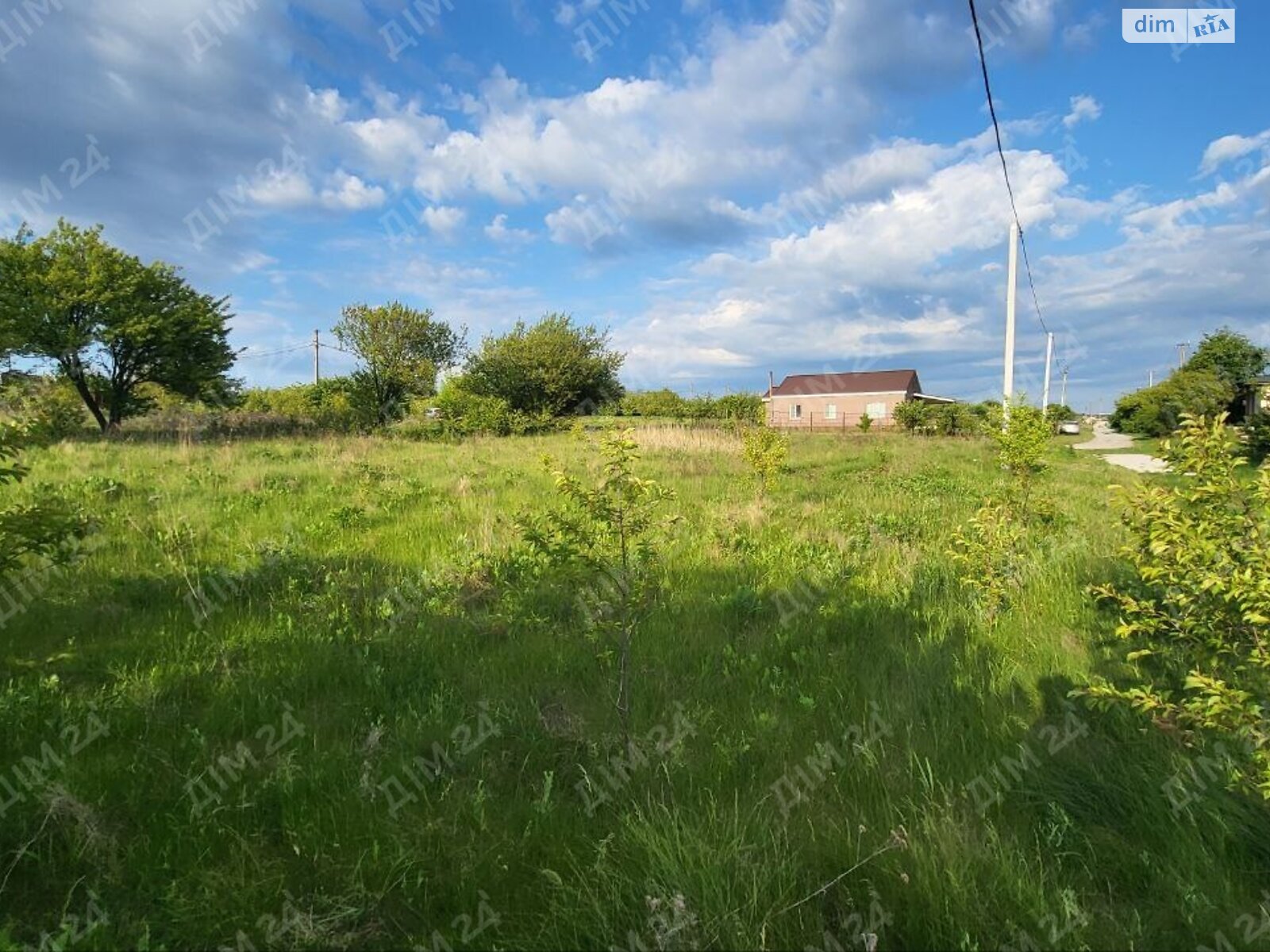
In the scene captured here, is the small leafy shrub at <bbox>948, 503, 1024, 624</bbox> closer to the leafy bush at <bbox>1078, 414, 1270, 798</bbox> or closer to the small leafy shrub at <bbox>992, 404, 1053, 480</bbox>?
the leafy bush at <bbox>1078, 414, 1270, 798</bbox>

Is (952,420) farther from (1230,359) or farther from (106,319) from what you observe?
(106,319)

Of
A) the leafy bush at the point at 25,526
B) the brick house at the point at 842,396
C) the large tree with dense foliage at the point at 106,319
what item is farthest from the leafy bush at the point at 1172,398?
the large tree with dense foliage at the point at 106,319

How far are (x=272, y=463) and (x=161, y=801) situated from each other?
11.5 metres

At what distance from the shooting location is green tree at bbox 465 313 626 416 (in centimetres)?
3806

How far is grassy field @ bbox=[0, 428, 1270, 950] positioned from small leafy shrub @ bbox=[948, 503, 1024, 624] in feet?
0.40

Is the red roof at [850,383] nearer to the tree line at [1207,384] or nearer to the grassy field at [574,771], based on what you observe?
the tree line at [1207,384]

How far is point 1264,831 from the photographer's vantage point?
2268mm

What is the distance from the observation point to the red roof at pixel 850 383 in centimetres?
6406

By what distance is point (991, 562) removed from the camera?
494cm

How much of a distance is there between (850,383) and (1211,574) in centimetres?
6867

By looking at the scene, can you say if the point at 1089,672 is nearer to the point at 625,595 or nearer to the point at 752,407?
the point at 625,595

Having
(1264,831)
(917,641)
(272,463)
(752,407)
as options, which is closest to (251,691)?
(917,641)

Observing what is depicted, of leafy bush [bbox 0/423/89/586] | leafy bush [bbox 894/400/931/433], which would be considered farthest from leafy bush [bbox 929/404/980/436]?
leafy bush [bbox 0/423/89/586]

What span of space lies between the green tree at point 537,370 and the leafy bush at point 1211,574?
35.0 metres
